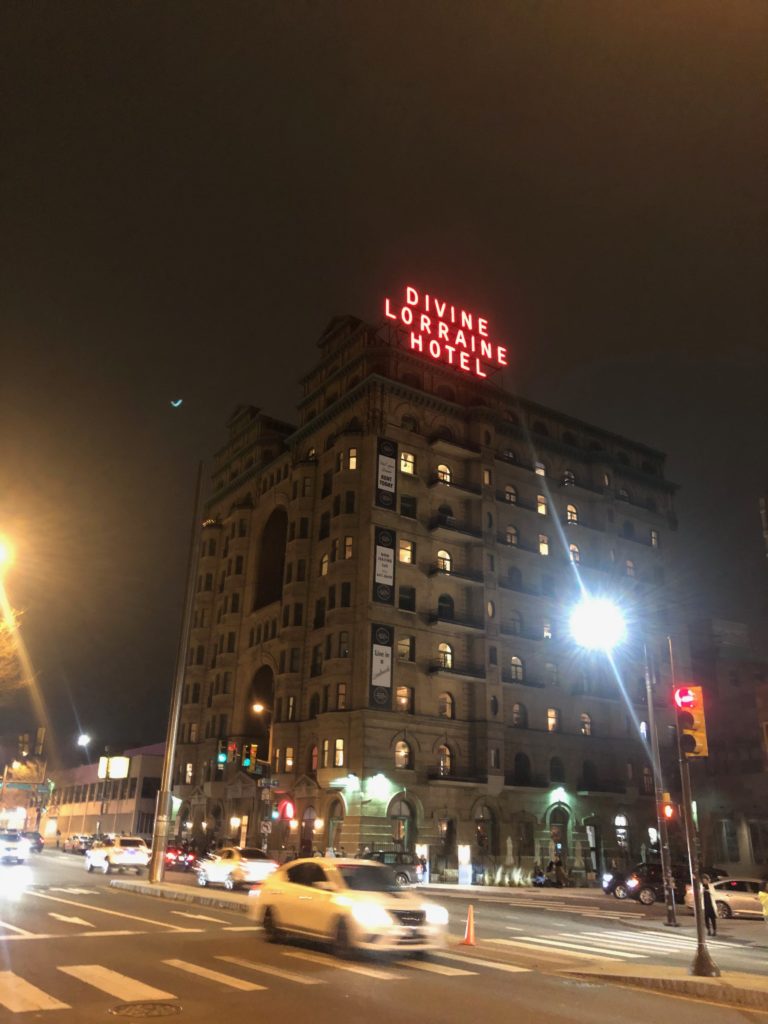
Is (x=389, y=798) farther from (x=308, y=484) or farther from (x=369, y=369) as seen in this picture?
(x=369, y=369)

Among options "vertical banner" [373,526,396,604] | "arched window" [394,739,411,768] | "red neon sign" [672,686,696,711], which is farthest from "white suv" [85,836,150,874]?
"red neon sign" [672,686,696,711]

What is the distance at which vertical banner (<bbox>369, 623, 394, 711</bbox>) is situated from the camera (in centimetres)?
4909

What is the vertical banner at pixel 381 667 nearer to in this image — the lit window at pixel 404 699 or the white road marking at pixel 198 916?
the lit window at pixel 404 699

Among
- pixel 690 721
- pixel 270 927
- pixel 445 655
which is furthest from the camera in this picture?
pixel 445 655

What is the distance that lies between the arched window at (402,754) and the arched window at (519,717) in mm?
9724

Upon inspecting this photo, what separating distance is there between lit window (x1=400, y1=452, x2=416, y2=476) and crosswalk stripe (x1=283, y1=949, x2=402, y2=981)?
4368cm

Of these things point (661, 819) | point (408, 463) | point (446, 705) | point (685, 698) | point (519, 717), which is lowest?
point (661, 819)

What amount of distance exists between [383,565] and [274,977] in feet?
134

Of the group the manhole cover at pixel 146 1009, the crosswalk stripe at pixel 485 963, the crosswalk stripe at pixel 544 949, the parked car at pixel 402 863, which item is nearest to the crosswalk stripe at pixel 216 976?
the manhole cover at pixel 146 1009

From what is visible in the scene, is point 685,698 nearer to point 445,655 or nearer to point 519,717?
point 445,655

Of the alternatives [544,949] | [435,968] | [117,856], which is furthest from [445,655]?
[435,968]

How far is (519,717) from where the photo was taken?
186ft

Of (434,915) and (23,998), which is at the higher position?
(434,915)

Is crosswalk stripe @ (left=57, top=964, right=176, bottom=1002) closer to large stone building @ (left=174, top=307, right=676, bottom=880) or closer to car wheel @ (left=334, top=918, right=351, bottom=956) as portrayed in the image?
car wheel @ (left=334, top=918, right=351, bottom=956)
